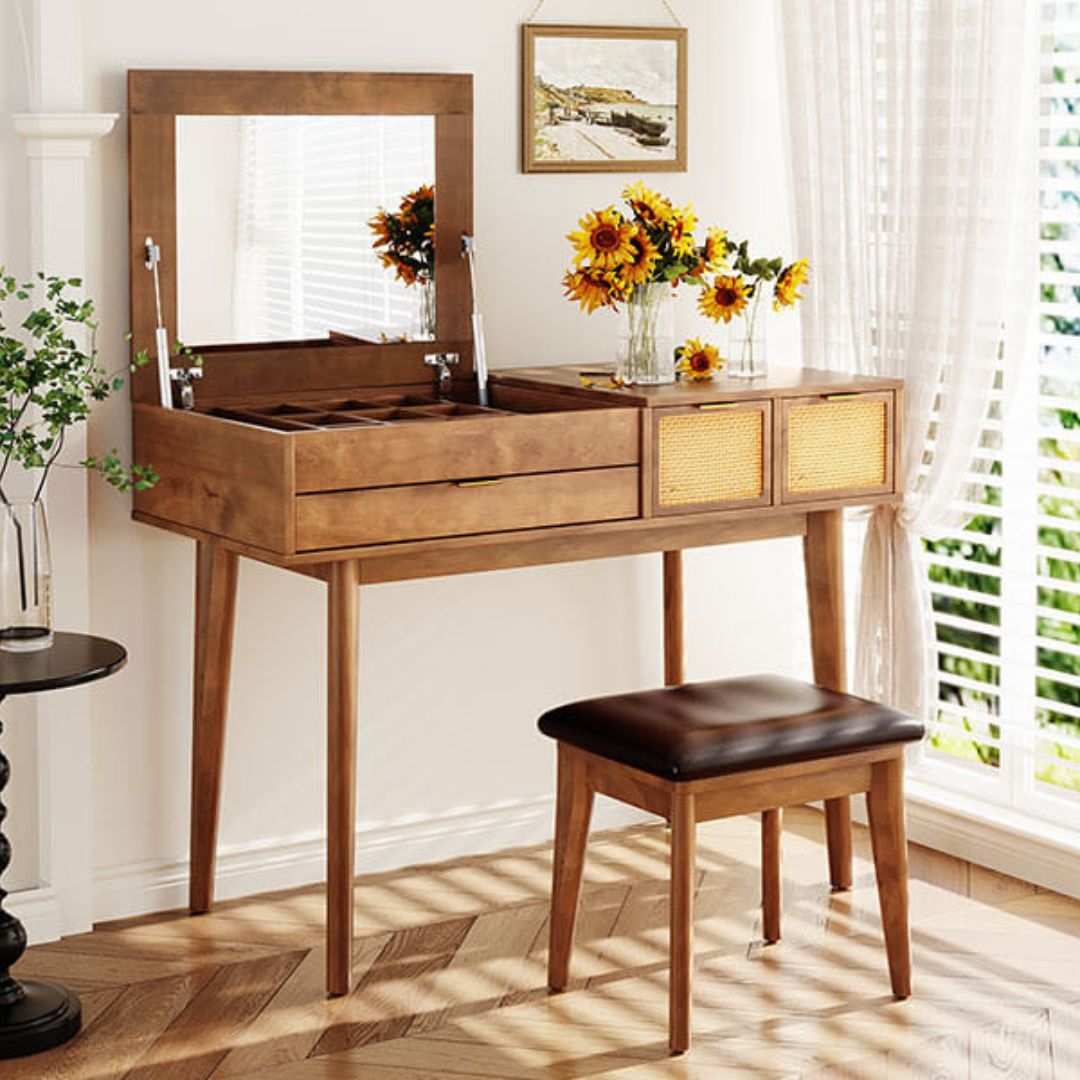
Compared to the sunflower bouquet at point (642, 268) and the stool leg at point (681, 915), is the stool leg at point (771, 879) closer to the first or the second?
the stool leg at point (681, 915)

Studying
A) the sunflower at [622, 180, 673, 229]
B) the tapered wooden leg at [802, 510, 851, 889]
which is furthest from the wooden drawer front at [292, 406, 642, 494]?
the tapered wooden leg at [802, 510, 851, 889]

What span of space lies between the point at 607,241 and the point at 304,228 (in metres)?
0.55

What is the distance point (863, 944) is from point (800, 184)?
1.47 m

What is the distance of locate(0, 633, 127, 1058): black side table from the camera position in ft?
9.49

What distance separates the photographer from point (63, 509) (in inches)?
132

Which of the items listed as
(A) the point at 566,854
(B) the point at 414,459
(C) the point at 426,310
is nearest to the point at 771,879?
(A) the point at 566,854

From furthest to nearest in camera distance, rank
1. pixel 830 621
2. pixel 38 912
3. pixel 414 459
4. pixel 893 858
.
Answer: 1. pixel 830 621
2. pixel 38 912
3. pixel 893 858
4. pixel 414 459

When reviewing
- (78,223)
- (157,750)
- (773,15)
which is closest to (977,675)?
(773,15)

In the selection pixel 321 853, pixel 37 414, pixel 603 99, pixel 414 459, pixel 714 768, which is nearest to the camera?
pixel 714 768

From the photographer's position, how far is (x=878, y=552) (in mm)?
3744

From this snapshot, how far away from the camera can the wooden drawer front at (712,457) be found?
3.32m

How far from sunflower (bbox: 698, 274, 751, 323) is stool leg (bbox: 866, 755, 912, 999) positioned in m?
0.86

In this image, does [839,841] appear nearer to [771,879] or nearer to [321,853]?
[771,879]

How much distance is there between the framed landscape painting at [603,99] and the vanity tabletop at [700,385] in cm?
44
